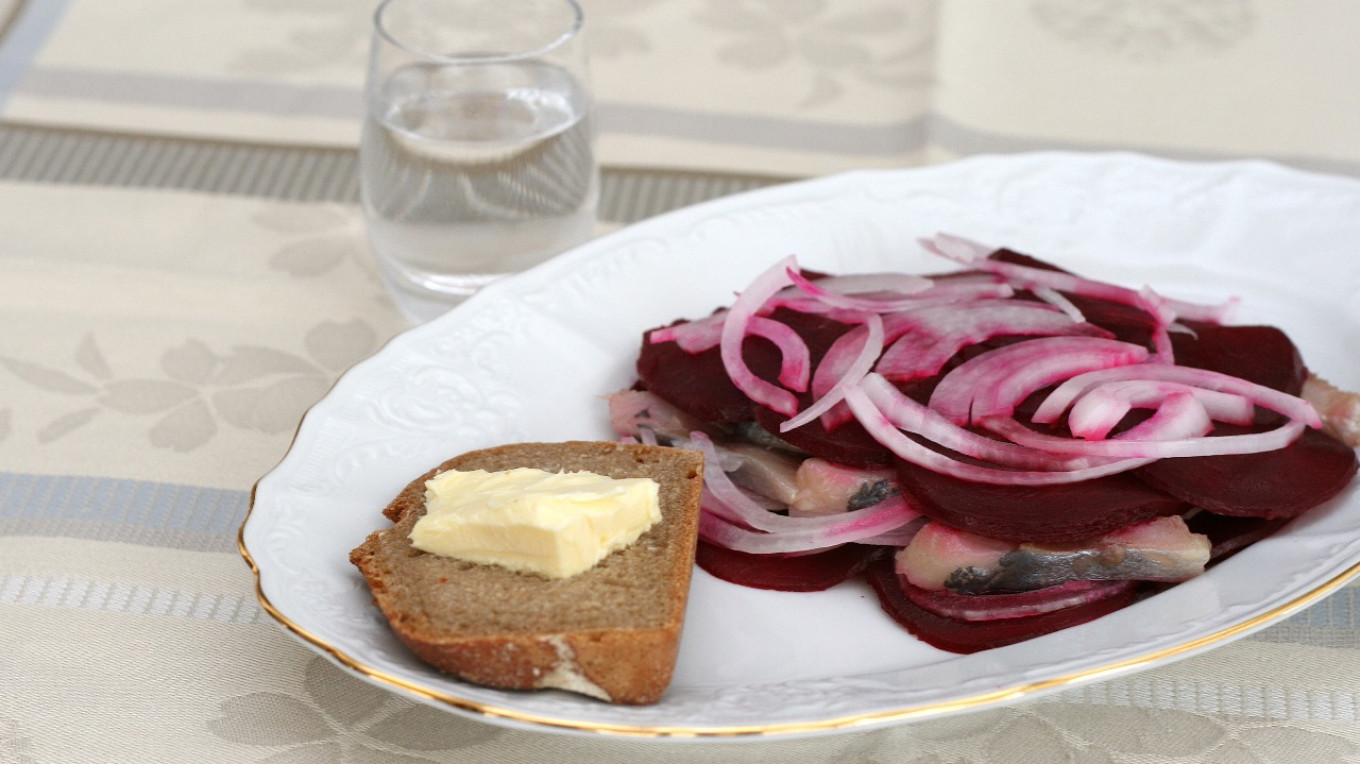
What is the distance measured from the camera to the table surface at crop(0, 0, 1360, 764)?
191cm

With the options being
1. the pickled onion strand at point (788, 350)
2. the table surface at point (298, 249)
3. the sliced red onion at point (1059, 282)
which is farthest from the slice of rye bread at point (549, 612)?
the sliced red onion at point (1059, 282)

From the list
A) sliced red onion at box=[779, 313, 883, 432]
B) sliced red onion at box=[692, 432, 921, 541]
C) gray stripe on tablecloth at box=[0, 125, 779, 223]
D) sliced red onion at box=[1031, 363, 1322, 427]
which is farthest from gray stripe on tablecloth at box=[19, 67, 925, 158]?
sliced red onion at box=[692, 432, 921, 541]

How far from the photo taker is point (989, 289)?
2.39m

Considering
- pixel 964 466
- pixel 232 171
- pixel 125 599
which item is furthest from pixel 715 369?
pixel 232 171

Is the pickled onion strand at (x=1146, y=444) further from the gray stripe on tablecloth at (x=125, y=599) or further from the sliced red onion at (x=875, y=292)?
the gray stripe on tablecloth at (x=125, y=599)

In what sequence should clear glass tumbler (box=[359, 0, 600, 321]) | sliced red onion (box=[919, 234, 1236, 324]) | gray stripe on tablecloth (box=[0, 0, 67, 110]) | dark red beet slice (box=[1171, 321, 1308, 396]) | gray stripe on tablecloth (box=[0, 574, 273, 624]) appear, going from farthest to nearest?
gray stripe on tablecloth (box=[0, 0, 67, 110]), clear glass tumbler (box=[359, 0, 600, 321]), sliced red onion (box=[919, 234, 1236, 324]), dark red beet slice (box=[1171, 321, 1308, 396]), gray stripe on tablecloth (box=[0, 574, 273, 624])

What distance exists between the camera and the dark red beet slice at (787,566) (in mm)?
2047

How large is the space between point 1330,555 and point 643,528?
0.99m

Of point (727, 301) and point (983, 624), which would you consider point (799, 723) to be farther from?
point (727, 301)

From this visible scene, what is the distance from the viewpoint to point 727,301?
269 centimetres

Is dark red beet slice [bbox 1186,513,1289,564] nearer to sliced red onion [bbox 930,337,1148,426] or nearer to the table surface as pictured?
the table surface

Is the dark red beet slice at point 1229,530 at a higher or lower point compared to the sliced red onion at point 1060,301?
lower

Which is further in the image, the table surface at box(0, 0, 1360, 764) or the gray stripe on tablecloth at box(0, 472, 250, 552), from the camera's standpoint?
the gray stripe on tablecloth at box(0, 472, 250, 552)

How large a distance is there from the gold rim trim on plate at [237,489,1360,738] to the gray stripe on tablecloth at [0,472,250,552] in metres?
0.60
